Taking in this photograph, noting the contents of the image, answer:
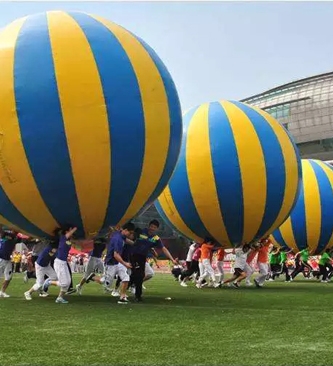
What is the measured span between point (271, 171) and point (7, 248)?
5.13m

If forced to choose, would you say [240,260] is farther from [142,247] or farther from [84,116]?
[84,116]

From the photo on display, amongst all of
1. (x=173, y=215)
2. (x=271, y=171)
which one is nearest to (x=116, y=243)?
(x=173, y=215)

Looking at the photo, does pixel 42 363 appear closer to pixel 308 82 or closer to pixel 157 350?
pixel 157 350

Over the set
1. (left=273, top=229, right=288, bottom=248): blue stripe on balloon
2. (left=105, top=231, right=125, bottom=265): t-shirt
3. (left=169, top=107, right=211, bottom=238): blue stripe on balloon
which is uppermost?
(left=169, top=107, right=211, bottom=238): blue stripe on balloon

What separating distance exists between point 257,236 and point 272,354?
292 inches

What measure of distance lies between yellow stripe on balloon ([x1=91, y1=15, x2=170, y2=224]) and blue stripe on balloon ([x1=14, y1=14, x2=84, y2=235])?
103cm

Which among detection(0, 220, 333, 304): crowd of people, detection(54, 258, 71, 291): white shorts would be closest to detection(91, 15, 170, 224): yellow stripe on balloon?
detection(0, 220, 333, 304): crowd of people

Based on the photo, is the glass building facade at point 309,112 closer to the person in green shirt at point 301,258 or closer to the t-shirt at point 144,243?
→ the person in green shirt at point 301,258

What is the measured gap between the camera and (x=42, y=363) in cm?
474

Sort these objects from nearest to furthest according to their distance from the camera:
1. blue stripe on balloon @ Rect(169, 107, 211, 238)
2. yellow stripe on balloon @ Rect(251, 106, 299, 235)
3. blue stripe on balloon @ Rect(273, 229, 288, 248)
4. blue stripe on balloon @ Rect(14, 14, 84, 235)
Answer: blue stripe on balloon @ Rect(14, 14, 84, 235) < yellow stripe on balloon @ Rect(251, 106, 299, 235) < blue stripe on balloon @ Rect(169, 107, 211, 238) < blue stripe on balloon @ Rect(273, 229, 288, 248)

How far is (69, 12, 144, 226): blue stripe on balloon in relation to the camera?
27.1ft

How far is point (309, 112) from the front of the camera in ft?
229

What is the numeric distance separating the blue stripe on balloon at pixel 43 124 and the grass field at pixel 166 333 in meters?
1.64

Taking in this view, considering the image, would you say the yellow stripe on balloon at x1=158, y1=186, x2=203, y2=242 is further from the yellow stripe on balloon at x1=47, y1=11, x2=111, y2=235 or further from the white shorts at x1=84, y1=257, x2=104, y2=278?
the yellow stripe on balloon at x1=47, y1=11, x2=111, y2=235
